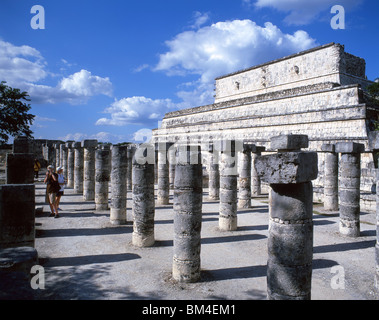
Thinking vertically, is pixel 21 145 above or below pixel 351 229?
above

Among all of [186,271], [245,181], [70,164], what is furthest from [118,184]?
[70,164]

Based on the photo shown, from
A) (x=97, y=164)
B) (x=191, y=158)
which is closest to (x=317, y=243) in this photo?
(x=191, y=158)

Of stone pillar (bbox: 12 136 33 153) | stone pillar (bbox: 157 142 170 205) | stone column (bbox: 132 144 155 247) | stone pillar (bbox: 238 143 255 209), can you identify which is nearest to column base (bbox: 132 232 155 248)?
stone column (bbox: 132 144 155 247)

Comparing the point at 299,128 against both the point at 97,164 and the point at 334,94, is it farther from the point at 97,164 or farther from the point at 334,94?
the point at 97,164

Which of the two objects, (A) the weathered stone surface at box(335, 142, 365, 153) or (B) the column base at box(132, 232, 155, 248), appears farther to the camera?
(A) the weathered stone surface at box(335, 142, 365, 153)

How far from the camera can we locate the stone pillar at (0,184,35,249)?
5.31 metres

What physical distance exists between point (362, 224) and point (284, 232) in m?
8.35

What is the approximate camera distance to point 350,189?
884 centimetres

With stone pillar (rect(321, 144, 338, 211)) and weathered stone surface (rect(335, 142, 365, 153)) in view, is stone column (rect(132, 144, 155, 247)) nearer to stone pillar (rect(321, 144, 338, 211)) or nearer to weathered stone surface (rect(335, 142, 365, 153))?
weathered stone surface (rect(335, 142, 365, 153))

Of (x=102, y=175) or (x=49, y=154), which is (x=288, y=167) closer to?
(x=102, y=175)

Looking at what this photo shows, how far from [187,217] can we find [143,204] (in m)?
2.19

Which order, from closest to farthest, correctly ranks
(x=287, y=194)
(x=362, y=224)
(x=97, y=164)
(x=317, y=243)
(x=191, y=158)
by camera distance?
(x=287, y=194)
(x=191, y=158)
(x=317, y=243)
(x=362, y=224)
(x=97, y=164)

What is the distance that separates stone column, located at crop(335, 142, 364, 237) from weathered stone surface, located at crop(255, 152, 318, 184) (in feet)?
20.2

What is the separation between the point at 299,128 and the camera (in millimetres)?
18109
